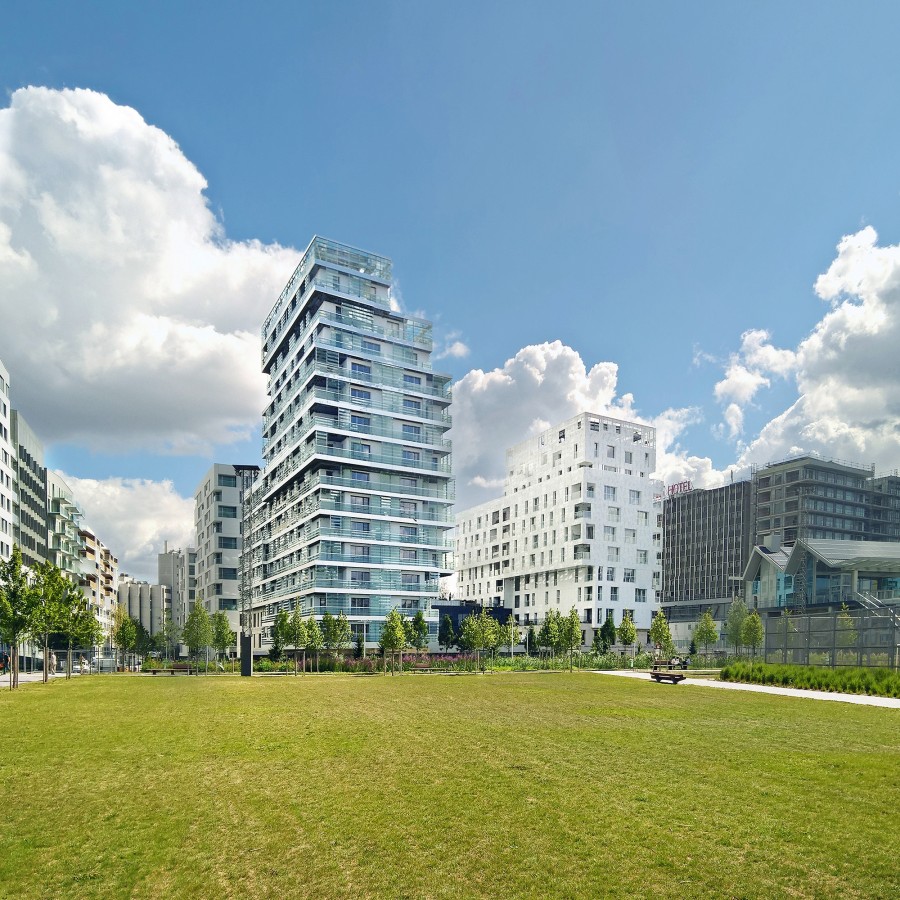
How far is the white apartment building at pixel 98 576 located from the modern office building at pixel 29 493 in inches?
933

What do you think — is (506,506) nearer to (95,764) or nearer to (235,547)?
(235,547)

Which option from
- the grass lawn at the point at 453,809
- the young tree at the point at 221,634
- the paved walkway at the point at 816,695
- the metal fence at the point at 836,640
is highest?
the grass lawn at the point at 453,809

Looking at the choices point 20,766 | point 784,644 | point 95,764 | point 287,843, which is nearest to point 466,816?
point 287,843

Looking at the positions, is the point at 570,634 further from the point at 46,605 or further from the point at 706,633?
the point at 46,605

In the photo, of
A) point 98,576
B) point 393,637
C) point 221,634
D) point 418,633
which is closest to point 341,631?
point 393,637

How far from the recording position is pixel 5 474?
84.9 meters

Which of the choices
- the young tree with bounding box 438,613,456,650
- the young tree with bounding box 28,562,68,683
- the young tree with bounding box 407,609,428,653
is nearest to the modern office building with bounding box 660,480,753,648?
the young tree with bounding box 438,613,456,650

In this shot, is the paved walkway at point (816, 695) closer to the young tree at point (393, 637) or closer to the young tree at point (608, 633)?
the young tree at point (393, 637)

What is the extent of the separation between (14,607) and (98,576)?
132m

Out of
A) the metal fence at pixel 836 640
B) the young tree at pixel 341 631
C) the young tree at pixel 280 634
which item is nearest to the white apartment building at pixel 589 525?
the young tree at pixel 280 634

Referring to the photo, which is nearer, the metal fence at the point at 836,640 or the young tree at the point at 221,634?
the metal fence at the point at 836,640

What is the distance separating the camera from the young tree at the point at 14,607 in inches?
1617

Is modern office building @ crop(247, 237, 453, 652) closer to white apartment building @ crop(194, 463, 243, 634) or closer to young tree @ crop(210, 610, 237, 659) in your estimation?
young tree @ crop(210, 610, 237, 659)

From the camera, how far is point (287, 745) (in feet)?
53.2
